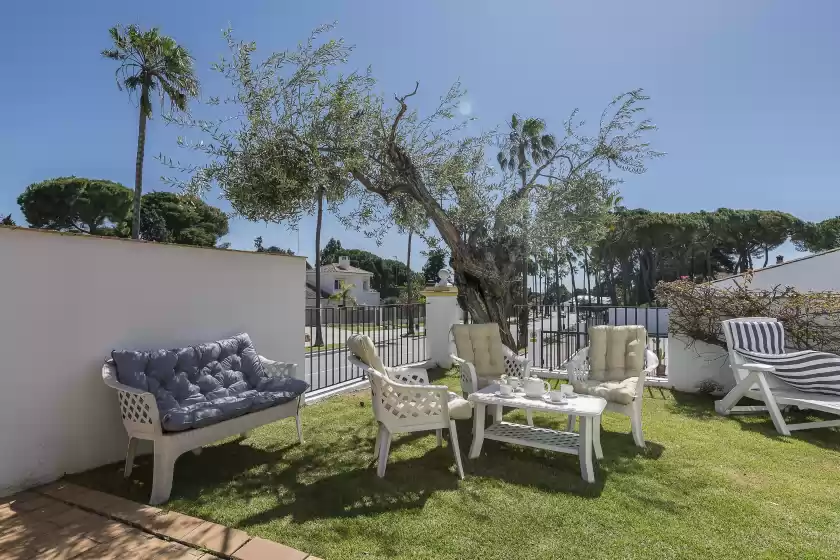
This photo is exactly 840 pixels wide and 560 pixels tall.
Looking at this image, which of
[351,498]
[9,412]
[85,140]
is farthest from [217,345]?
[85,140]

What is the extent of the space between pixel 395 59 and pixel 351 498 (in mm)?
6034

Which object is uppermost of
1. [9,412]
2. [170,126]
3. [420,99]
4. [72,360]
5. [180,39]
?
[180,39]

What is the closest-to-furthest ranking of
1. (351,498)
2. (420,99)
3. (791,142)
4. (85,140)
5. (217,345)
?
1. (351,498)
2. (217,345)
3. (420,99)
4. (791,142)
5. (85,140)

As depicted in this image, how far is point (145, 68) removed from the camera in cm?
1232

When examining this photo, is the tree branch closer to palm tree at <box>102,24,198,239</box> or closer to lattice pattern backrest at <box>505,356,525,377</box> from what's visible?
lattice pattern backrest at <box>505,356,525,377</box>

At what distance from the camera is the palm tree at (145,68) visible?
12180 mm

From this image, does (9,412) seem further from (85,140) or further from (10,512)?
(85,140)

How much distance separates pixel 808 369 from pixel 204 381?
256 inches

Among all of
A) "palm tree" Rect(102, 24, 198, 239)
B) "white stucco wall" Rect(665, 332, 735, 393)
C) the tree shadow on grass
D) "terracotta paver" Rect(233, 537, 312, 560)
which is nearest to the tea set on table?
"terracotta paver" Rect(233, 537, 312, 560)

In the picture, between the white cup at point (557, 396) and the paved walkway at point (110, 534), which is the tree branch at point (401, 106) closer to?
the white cup at point (557, 396)

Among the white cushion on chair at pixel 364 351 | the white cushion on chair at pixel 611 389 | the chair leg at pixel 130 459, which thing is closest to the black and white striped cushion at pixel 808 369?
the white cushion on chair at pixel 611 389

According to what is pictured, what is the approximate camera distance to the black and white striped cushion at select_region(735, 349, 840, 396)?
16.0 ft

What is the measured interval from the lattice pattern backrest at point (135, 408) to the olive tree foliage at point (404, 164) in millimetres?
2784

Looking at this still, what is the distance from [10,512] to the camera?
118 inches
